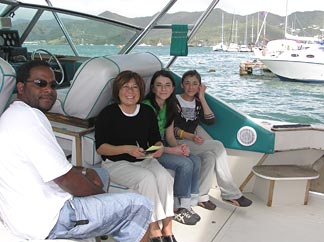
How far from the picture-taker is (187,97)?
2.55 m

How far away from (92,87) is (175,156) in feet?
2.04

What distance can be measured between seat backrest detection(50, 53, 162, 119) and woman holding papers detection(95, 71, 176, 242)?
0.05 meters

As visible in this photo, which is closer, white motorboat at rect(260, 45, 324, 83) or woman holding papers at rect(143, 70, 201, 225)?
woman holding papers at rect(143, 70, 201, 225)

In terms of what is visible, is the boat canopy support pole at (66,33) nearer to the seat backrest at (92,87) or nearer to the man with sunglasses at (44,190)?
the seat backrest at (92,87)

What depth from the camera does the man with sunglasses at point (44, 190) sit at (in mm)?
1200

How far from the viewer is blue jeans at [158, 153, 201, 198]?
213 centimetres

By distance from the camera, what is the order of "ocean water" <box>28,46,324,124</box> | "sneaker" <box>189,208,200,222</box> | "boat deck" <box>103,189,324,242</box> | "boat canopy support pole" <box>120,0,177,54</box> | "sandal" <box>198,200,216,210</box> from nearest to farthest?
"boat deck" <box>103,189,324,242</box>
"sneaker" <box>189,208,200,222</box>
"sandal" <box>198,200,216,210</box>
"boat canopy support pole" <box>120,0,177,54</box>
"ocean water" <box>28,46,324,124</box>

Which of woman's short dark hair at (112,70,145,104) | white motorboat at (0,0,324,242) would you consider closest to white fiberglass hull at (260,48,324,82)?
white motorboat at (0,0,324,242)

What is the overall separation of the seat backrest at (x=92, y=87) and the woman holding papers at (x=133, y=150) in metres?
0.05

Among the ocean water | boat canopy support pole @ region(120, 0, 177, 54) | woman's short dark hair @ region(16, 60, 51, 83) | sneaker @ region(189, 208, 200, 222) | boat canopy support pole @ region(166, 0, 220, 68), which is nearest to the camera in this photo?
woman's short dark hair @ region(16, 60, 51, 83)

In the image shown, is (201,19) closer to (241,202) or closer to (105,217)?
(241,202)

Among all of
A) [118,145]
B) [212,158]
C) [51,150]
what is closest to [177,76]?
[212,158]

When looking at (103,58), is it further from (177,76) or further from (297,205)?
(297,205)

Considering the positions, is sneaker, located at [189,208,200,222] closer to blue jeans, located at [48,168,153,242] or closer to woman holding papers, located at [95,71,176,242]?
woman holding papers, located at [95,71,176,242]
